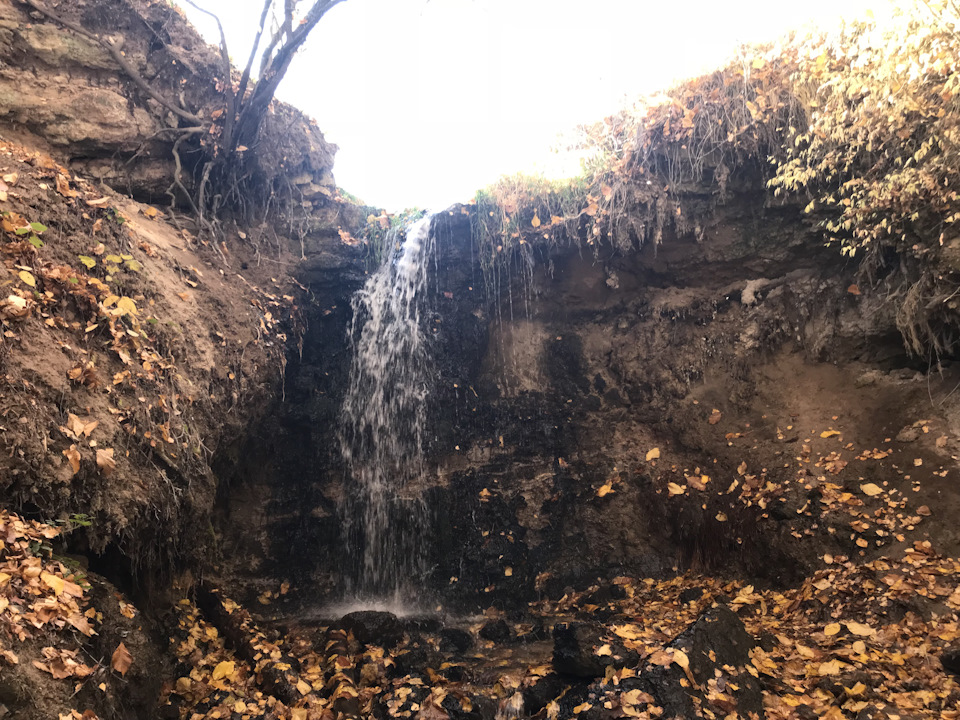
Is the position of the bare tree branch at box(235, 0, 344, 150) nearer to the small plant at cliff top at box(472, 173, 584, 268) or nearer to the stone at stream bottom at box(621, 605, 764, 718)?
the small plant at cliff top at box(472, 173, 584, 268)

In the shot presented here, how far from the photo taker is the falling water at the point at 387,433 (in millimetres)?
7336

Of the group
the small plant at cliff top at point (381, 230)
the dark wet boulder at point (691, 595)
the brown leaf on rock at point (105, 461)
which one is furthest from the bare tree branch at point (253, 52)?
the dark wet boulder at point (691, 595)

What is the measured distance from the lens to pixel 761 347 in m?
6.83

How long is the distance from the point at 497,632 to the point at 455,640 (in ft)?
1.62

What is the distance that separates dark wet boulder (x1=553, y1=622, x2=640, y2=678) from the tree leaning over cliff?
7.18 m

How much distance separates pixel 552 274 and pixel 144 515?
6.16 m

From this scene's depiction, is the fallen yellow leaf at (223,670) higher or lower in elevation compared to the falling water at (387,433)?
lower

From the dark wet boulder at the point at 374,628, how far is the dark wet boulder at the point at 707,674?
8.65ft

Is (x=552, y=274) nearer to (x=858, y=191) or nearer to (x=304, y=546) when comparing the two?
(x=858, y=191)

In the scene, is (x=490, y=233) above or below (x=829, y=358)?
above

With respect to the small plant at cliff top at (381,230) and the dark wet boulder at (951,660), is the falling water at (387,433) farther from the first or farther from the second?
the dark wet boulder at (951,660)

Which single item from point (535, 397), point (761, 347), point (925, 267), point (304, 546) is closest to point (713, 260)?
point (761, 347)

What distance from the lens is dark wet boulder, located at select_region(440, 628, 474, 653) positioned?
5.58 metres

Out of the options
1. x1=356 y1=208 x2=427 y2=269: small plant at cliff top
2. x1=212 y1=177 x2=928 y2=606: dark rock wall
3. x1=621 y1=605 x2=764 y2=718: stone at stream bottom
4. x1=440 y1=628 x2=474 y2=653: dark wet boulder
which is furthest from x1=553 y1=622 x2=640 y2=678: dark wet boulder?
x1=356 y1=208 x2=427 y2=269: small plant at cliff top
